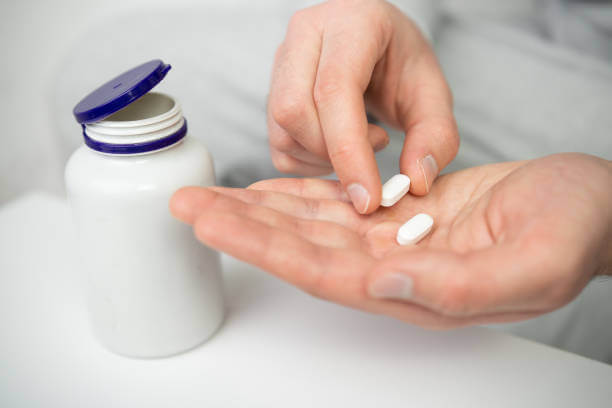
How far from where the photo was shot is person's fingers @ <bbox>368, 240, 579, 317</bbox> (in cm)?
52

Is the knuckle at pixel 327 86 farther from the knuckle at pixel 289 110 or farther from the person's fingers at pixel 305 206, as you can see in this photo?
the person's fingers at pixel 305 206

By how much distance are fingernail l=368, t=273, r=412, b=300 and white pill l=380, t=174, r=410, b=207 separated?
25 cm

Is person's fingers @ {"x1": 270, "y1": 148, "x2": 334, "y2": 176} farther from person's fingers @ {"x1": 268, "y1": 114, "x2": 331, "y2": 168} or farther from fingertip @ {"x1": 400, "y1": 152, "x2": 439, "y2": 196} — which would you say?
fingertip @ {"x1": 400, "y1": 152, "x2": 439, "y2": 196}

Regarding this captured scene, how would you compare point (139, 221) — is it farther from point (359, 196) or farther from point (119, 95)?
point (359, 196)

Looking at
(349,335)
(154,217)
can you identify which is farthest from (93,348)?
(349,335)

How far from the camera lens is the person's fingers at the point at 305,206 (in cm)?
70

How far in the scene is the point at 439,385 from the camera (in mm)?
709

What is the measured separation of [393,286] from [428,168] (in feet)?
1.05

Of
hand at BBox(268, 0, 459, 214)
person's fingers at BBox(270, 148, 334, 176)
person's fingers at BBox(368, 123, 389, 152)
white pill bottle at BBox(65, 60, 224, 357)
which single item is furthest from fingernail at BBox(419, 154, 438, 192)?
white pill bottle at BBox(65, 60, 224, 357)

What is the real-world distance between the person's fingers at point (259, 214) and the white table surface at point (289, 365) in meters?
0.20

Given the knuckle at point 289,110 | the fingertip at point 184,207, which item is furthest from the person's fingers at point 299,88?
the fingertip at point 184,207

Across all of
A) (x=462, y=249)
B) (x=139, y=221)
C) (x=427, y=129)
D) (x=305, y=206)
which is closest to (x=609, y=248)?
(x=462, y=249)

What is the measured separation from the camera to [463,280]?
52cm

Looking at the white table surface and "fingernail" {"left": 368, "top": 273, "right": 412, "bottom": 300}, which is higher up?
"fingernail" {"left": 368, "top": 273, "right": 412, "bottom": 300}
